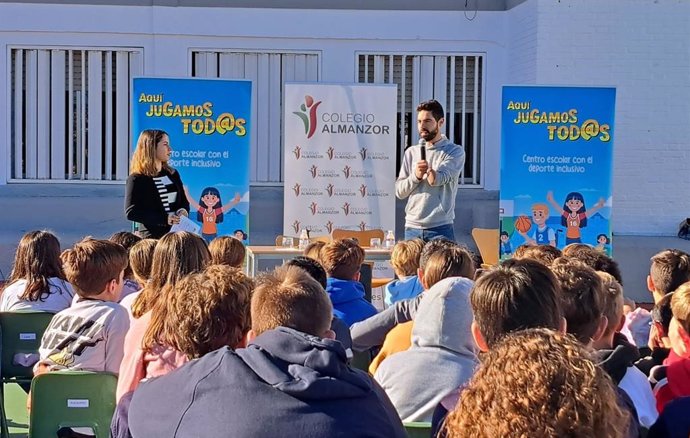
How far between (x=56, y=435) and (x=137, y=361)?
Answer: 0.70 metres

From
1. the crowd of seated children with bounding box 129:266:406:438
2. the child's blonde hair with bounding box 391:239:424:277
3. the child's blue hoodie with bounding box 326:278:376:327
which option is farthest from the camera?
the child's blonde hair with bounding box 391:239:424:277

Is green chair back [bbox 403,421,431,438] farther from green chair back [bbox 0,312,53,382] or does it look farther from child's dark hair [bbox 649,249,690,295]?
green chair back [bbox 0,312,53,382]

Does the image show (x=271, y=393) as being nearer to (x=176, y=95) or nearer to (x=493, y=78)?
(x=176, y=95)

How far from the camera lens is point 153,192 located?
19.6 ft

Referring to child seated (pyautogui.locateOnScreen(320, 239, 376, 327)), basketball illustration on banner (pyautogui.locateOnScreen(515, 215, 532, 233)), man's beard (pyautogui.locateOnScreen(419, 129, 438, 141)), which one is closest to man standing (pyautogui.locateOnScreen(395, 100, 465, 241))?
man's beard (pyautogui.locateOnScreen(419, 129, 438, 141))

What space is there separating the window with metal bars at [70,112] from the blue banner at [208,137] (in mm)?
2339

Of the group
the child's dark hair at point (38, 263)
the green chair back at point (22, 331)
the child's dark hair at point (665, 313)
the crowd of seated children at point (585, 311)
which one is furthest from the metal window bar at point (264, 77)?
the crowd of seated children at point (585, 311)

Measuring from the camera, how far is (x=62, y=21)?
9766mm

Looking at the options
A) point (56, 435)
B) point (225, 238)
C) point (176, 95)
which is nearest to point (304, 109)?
point (176, 95)

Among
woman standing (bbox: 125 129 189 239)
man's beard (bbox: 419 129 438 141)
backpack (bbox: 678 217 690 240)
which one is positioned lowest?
backpack (bbox: 678 217 690 240)

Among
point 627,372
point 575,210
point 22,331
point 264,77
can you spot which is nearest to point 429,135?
point 575,210

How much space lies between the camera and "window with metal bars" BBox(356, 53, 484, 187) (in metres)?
10.1

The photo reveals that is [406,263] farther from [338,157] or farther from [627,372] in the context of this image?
[338,157]

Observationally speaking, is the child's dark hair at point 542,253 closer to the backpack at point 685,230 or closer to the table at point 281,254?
the table at point 281,254
